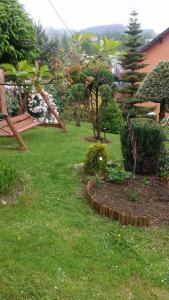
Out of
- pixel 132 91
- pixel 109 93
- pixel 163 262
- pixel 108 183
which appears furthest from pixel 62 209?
pixel 132 91

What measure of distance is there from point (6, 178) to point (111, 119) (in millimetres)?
6649

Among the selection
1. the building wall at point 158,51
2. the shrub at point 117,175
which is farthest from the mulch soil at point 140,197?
the building wall at point 158,51

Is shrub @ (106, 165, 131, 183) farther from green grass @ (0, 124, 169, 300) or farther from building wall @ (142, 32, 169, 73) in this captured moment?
building wall @ (142, 32, 169, 73)

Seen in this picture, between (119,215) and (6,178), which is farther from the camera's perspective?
(6,178)

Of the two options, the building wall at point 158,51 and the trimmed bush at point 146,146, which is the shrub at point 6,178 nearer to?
the trimmed bush at point 146,146

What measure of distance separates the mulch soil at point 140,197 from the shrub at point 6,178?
109 centimetres

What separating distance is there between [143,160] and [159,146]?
33 cm

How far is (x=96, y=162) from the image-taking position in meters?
5.97

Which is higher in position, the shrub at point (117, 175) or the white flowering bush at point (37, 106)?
the white flowering bush at point (37, 106)

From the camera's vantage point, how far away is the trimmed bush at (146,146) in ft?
19.3

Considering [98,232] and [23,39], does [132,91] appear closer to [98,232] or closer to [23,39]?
[23,39]

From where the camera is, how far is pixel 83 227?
4285 millimetres

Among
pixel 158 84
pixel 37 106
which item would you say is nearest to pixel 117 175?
pixel 37 106

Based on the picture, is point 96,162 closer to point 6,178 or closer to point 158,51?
point 6,178
